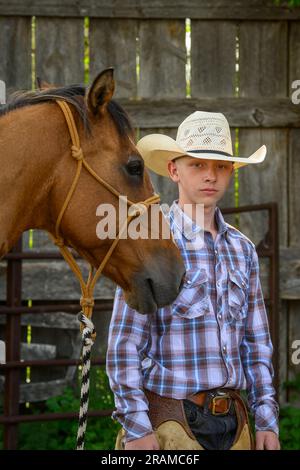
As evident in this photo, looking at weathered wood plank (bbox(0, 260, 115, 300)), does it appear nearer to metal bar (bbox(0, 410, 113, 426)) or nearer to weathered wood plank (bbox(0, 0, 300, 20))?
metal bar (bbox(0, 410, 113, 426))

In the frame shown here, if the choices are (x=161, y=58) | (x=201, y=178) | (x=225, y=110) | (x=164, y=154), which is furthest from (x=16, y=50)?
(x=201, y=178)

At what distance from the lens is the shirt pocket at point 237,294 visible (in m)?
2.51

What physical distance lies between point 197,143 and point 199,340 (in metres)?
0.62

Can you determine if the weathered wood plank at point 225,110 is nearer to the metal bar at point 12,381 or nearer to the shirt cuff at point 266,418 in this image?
the metal bar at point 12,381

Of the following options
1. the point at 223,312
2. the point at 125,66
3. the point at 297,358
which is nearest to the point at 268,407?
the point at 223,312

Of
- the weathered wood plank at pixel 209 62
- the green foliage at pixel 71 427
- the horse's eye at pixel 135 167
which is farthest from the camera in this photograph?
the weathered wood plank at pixel 209 62

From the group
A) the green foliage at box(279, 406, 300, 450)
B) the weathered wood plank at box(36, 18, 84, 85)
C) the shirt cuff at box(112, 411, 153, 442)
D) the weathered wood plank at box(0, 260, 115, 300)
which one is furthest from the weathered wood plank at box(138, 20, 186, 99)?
the shirt cuff at box(112, 411, 153, 442)

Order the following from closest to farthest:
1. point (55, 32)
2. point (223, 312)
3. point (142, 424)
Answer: point (142, 424) → point (223, 312) → point (55, 32)

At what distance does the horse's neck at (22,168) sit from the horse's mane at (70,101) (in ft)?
0.13

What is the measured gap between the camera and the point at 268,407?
8.35ft

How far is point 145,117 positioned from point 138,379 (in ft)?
9.37

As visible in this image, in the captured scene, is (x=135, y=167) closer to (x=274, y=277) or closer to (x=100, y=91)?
(x=100, y=91)

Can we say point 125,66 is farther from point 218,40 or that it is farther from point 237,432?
point 237,432

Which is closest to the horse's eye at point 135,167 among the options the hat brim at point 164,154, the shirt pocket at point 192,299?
the hat brim at point 164,154
